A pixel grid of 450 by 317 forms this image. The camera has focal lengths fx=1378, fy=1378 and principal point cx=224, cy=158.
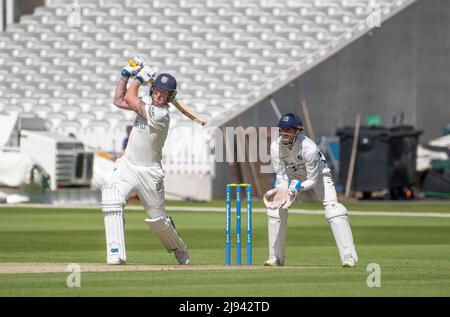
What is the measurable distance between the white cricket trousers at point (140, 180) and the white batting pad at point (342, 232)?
1.89 m

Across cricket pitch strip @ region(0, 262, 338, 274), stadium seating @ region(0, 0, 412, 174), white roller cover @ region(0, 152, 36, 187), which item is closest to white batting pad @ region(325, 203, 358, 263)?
cricket pitch strip @ region(0, 262, 338, 274)

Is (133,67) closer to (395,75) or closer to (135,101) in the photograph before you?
(135,101)

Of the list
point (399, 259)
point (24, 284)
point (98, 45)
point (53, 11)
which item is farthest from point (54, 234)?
point (53, 11)

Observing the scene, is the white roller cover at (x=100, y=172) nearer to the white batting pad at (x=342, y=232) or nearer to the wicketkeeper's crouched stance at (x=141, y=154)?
the wicketkeeper's crouched stance at (x=141, y=154)

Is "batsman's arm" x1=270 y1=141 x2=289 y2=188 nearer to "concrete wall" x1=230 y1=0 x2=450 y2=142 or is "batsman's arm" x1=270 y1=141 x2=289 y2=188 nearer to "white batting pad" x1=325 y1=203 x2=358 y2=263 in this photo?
"white batting pad" x1=325 y1=203 x2=358 y2=263

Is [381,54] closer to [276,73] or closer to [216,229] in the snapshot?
[276,73]

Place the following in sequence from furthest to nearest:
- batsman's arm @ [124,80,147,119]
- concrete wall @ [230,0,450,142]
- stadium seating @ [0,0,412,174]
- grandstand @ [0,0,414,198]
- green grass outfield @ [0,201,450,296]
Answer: stadium seating @ [0,0,412,174], concrete wall @ [230,0,450,142], grandstand @ [0,0,414,198], batsman's arm @ [124,80,147,119], green grass outfield @ [0,201,450,296]

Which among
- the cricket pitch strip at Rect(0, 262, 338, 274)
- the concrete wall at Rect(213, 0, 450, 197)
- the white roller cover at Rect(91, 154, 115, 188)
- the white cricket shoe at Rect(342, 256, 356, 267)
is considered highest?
the concrete wall at Rect(213, 0, 450, 197)

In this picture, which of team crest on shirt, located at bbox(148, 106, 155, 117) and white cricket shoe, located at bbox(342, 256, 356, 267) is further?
A: white cricket shoe, located at bbox(342, 256, 356, 267)

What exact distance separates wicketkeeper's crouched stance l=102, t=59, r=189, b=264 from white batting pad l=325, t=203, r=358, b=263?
1837 mm

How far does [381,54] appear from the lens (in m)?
37.9

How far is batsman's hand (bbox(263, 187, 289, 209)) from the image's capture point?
14562mm

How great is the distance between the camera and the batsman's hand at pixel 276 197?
14.6 metres

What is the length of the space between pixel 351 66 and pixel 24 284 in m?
26.3
